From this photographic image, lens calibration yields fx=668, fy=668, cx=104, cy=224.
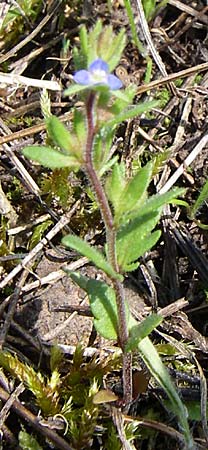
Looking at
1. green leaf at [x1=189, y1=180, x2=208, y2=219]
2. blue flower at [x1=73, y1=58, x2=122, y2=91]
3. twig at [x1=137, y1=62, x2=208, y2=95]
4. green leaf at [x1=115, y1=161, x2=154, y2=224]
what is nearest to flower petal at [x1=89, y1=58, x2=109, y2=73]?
blue flower at [x1=73, y1=58, x2=122, y2=91]

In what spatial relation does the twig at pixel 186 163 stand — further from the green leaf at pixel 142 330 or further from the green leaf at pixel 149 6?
the green leaf at pixel 142 330

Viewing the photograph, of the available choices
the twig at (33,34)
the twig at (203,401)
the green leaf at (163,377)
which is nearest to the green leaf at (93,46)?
the green leaf at (163,377)

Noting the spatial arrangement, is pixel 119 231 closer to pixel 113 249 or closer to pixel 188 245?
pixel 113 249

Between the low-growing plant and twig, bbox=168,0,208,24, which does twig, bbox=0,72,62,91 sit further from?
the low-growing plant

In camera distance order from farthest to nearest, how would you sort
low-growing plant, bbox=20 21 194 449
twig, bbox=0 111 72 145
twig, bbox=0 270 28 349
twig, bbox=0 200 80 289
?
twig, bbox=0 111 72 145 → twig, bbox=0 200 80 289 → twig, bbox=0 270 28 349 → low-growing plant, bbox=20 21 194 449

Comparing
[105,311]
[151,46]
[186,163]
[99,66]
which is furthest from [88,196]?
[99,66]

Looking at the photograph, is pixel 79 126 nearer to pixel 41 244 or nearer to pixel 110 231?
pixel 110 231

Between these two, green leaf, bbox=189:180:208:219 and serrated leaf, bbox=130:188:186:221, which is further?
green leaf, bbox=189:180:208:219

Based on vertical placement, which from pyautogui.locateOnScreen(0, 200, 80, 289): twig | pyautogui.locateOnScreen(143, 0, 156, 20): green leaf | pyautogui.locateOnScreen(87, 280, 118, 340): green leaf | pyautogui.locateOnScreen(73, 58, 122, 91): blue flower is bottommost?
Answer: pyautogui.locateOnScreen(87, 280, 118, 340): green leaf
